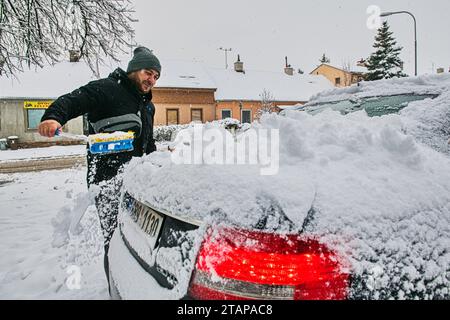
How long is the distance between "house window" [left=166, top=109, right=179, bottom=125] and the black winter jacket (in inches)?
1008

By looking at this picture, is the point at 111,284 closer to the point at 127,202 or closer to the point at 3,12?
the point at 127,202

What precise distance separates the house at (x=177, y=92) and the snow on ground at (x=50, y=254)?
19332 mm

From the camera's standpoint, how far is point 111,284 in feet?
5.90

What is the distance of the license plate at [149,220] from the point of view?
1498 mm

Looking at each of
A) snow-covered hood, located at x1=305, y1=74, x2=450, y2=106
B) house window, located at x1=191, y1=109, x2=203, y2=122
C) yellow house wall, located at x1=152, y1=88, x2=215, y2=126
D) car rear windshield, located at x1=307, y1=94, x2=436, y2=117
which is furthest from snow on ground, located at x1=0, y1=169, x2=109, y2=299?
house window, located at x1=191, y1=109, x2=203, y2=122

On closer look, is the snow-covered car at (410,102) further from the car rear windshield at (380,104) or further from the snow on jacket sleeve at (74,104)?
the snow on jacket sleeve at (74,104)

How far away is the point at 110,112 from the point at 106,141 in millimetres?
471

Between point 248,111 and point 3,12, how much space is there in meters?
25.9

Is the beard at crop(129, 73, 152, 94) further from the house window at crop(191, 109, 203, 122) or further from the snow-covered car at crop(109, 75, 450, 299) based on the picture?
the house window at crop(191, 109, 203, 122)

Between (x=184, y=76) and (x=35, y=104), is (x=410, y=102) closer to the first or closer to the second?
(x=35, y=104)

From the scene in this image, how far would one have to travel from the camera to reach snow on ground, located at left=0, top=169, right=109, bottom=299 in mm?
2758

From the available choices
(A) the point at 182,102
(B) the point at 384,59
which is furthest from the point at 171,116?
(B) the point at 384,59

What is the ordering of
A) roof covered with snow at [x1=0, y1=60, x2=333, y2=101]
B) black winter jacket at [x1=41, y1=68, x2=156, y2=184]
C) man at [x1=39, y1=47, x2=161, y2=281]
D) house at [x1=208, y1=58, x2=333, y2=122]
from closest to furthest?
man at [x1=39, y1=47, x2=161, y2=281], black winter jacket at [x1=41, y1=68, x2=156, y2=184], roof covered with snow at [x1=0, y1=60, x2=333, y2=101], house at [x1=208, y1=58, x2=333, y2=122]

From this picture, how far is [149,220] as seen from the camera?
1.60m
